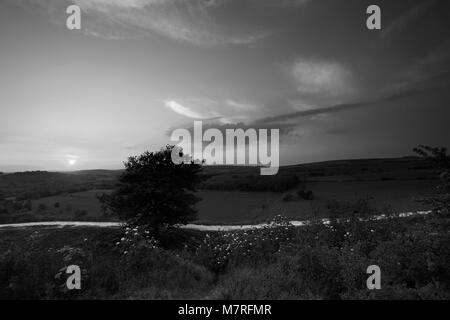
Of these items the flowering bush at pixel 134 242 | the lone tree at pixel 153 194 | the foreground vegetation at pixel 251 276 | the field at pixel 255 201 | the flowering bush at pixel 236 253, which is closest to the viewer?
the foreground vegetation at pixel 251 276

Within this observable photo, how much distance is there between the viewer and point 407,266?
6.29 meters

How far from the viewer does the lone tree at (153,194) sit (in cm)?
1766

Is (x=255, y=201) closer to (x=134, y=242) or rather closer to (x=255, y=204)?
(x=255, y=204)

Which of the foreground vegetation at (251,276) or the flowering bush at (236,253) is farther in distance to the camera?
the flowering bush at (236,253)

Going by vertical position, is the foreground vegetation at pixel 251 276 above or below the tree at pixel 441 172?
below

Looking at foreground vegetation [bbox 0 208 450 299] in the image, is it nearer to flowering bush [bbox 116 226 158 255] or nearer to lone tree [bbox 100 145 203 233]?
flowering bush [bbox 116 226 158 255]

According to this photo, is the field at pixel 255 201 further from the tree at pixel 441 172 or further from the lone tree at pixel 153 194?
the tree at pixel 441 172

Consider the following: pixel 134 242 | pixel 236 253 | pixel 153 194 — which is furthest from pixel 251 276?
pixel 153 194

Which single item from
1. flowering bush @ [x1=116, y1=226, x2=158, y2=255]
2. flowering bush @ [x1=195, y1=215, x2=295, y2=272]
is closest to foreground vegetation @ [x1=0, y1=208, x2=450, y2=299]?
flowering bush @ [x1=116, y1=226, x2=158, y2=255]

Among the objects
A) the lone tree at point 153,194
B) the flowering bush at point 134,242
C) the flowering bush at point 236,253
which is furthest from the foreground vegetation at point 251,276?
the lone tree at point 153,194

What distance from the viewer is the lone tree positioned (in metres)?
17.7

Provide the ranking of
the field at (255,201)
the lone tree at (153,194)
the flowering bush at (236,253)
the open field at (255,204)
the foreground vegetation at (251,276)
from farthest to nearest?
the field at (255,201) < the open field at (255,204) < the lone tree at (153,194) < the flowering bush at (236,253) < the foreground vegetation at (251,276)

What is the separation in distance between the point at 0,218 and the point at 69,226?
13.0 m
